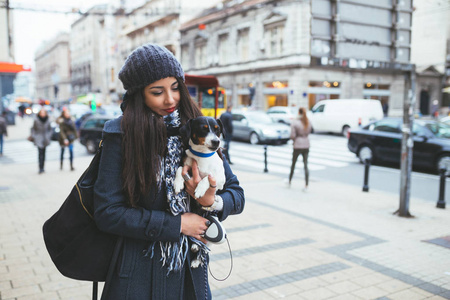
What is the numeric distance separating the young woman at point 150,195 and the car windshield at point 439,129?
12.1m

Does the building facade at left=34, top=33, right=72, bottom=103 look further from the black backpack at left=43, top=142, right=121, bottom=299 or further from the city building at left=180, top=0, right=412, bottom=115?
the black backpack at left=43, top=142, right=121, bottom=299

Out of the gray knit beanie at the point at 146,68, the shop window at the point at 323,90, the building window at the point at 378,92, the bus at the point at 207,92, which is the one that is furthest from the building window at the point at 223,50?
the gray knit beanie at the point at 146,68

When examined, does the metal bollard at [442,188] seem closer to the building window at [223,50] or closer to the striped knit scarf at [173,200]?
the striped knit scarf at [173,200]

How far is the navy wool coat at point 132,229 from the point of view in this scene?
1.75 m

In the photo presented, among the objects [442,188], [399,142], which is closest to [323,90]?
[399,142]

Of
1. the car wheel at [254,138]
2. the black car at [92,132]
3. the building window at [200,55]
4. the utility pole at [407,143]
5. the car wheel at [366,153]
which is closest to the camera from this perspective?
the utility pole at [407,143]

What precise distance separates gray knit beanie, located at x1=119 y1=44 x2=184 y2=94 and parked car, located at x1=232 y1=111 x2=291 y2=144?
677 inches

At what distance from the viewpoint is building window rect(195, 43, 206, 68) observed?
4309cm

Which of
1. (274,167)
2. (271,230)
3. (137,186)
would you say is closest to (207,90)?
(274,167)

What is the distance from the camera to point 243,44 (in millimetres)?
37906

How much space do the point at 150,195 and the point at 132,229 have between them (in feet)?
0.60

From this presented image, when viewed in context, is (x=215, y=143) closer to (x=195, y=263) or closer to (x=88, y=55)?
(x=195, y=263)

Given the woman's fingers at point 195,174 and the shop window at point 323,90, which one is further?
the shop window at point 323,90

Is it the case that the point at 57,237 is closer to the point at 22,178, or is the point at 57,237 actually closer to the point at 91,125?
the point at 22,178
